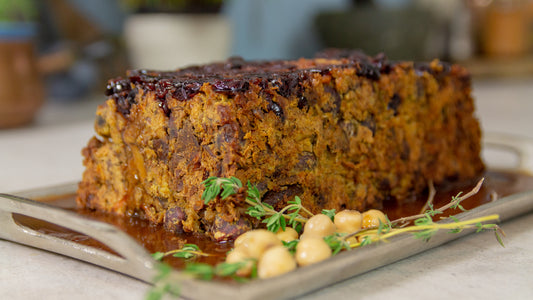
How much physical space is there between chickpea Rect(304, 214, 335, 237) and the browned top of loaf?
0.34 metres

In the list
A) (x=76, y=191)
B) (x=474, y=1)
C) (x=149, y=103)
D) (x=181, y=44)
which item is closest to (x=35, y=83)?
(x=181, y=44)

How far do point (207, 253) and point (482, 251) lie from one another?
2.10 feet

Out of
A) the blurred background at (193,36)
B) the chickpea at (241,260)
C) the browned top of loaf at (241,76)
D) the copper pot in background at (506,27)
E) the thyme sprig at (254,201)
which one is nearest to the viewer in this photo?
the chickpea at (241,260)

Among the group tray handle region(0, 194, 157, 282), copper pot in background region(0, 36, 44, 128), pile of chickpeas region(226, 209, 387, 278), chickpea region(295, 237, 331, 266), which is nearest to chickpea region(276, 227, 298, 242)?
pile of chickpeas region(226, 209, 387, 278)

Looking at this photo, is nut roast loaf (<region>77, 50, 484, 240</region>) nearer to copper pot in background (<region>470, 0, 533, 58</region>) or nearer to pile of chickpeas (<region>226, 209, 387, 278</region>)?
pile of chickpeas (<region>226, 209, 387, 278</region>)

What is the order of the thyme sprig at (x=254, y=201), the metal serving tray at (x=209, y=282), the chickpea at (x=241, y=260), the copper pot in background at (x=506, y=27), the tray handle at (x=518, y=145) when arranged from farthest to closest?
the copper pot in background at (x=506, y=27), the tray handle at (x=518, y=145), the thyme sprig at (x=254, y=201), the chickpea at (x=241, y=260), the metal serving tray at (x=209, y=282)

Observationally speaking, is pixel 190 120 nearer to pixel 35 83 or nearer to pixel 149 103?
pixel 149 103

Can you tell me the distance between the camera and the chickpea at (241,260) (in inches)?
44.1

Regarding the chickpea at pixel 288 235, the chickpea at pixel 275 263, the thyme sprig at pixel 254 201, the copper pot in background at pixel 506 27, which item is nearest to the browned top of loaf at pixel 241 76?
the thyme sprig at pixel 254 201

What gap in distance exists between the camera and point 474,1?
7367 millimetres

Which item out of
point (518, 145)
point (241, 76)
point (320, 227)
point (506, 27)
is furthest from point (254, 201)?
point (506, 27)

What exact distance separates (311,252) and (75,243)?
550 millimetres

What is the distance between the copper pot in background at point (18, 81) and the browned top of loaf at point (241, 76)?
223cm

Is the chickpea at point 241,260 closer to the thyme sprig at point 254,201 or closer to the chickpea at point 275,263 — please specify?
the chickpea at point 275,263
